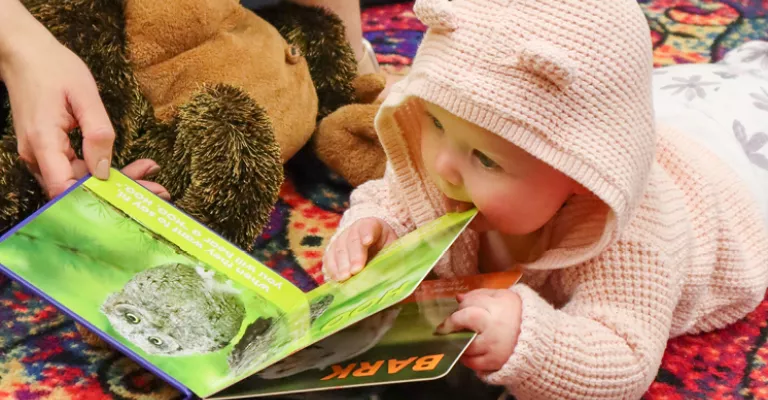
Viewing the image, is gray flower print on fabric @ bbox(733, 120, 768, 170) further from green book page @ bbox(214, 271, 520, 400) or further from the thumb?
the thumb

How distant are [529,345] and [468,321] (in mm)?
49

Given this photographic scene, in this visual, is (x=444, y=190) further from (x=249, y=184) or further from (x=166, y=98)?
(x=166, y=98)

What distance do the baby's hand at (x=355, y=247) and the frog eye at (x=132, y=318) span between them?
0.17 m

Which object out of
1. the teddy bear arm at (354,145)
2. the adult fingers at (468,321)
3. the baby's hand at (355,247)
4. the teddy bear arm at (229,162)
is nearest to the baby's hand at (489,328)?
the adult fingers at (468,321)

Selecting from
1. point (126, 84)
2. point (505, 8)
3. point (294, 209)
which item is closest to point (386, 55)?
point (294, 209)

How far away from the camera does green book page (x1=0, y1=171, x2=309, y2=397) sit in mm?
611

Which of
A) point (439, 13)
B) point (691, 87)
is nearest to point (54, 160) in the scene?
point (439, 13)

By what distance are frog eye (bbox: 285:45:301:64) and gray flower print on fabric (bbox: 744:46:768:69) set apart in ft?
1.93

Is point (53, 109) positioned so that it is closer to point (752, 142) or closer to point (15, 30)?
point (15, 30)

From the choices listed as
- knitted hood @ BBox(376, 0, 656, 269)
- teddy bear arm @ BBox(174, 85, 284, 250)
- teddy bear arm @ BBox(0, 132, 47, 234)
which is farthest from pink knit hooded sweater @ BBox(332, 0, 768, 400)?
teddy bear arm @ BBox(0, 132, 47, 234)

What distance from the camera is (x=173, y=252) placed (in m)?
0.70

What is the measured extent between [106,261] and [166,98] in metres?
0.28

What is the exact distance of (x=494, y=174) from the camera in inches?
23.9

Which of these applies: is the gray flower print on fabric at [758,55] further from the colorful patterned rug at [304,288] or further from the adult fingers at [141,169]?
the adult fingers at [141,169]
